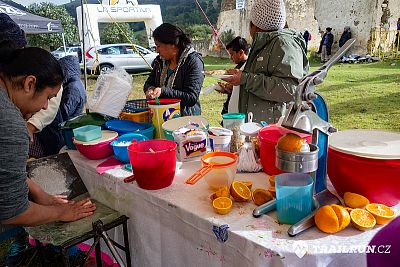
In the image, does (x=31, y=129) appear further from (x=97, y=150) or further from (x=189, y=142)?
(x=189, y=142)

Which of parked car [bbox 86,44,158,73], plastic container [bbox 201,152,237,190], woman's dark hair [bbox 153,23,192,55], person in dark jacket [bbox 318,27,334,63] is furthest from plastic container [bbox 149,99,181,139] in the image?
person in dark jacket [bbox 318,27,334,63]

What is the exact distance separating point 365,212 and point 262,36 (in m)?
1.26

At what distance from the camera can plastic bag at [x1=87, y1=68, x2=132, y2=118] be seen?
74.9 inches

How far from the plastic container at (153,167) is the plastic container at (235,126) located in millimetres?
351

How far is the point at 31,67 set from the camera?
1.30 metres

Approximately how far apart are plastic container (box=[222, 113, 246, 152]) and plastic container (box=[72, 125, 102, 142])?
649mm

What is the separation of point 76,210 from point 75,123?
551 millimetres

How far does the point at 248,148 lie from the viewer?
1.55m

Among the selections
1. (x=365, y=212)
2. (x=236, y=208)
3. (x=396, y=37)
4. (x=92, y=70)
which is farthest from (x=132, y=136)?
(x=396, y=37)

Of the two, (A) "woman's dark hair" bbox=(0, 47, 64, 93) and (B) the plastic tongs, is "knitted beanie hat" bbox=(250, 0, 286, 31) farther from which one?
(A) "woman's dark hair" bbox=(0, 47, 64, 93)

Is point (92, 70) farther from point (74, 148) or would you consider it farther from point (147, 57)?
point (74, 148)

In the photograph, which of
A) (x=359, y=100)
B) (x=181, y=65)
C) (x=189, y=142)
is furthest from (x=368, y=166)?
(x=359, y=100)

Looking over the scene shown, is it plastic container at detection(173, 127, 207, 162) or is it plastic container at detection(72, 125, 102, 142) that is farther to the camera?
plastic container at detection(72, 125, 102, 142)

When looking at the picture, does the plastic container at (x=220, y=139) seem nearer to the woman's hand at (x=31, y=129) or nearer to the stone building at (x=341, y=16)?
the woman's hand at (x=31, y=129)
